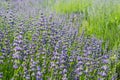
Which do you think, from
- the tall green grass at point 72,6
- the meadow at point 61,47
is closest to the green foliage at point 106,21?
the meadow at point 61,47

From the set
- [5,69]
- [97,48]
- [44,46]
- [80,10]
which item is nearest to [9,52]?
[5,69]

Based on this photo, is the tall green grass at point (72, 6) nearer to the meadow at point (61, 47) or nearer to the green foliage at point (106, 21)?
the meadow at point (61, 47)

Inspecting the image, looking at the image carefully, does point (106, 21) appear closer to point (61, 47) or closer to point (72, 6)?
point (72, 6)

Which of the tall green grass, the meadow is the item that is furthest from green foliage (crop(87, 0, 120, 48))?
the tall green grass

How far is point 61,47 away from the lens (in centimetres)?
338

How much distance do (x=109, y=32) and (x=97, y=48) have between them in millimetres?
1188

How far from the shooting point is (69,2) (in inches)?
268

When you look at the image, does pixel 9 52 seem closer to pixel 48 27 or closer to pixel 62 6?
pixel 48 27

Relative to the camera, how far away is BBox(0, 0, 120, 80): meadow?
275cm

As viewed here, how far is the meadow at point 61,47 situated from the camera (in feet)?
9.03

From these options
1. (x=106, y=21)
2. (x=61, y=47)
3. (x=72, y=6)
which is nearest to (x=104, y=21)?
(x=106, y=21)

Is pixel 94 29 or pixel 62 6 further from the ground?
pixel 62 6

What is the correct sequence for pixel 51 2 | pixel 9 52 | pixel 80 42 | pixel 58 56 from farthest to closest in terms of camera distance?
pixel 51 2 → pixel 80 42 → pixel 9 52 → pixel 58 56

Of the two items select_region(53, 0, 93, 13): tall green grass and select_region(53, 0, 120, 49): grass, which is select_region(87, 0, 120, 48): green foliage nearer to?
select_region(53, 0, 120, 49): grass
